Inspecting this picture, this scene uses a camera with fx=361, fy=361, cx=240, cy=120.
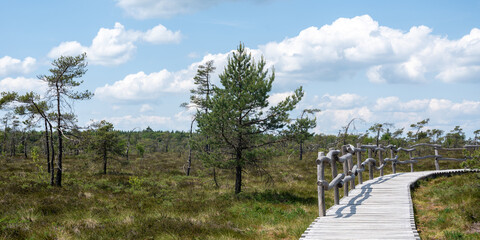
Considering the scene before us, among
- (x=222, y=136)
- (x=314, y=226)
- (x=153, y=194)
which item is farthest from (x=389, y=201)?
(x=153, y=194)

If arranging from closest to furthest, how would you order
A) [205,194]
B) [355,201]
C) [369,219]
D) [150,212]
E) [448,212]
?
1. [369,219]
2. [448,212]
3. [355,201]
4. [150,212]
5. [205,194]

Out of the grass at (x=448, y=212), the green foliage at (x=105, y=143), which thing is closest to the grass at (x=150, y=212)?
the grass at (x=448, y=212)

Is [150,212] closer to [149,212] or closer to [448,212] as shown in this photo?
[149,212]

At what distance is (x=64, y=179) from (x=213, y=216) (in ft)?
58.6

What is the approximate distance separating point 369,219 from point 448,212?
3186 millimetres

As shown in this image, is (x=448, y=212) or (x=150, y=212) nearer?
(x=448, y=212)

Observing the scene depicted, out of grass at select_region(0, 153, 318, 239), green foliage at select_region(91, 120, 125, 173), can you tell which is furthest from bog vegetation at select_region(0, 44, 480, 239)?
green foliage at select_region(91, 120, 125, 173)

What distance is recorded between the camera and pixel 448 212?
9.63 meters

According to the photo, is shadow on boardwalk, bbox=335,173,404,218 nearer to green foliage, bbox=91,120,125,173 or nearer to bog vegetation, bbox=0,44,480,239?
bog vegetation, bbox=0,44,480,239

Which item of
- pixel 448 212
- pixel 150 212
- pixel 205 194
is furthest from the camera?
Answer: pixel 205 194

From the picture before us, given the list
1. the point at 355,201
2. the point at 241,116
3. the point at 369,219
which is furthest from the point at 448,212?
the point at 241,116

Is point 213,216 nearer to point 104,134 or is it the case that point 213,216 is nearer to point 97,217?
point 97,217

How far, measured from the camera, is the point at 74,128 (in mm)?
21516

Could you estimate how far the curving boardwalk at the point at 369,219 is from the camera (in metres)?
6.76
